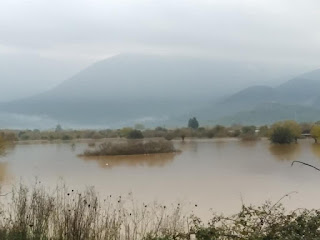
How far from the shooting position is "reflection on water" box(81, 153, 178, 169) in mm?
24641

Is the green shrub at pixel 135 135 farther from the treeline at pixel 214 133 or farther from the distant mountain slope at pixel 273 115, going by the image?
the distant mountain slope at pixel 273 115

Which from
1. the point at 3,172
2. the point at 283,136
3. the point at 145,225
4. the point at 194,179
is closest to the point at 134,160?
the point at 3,172

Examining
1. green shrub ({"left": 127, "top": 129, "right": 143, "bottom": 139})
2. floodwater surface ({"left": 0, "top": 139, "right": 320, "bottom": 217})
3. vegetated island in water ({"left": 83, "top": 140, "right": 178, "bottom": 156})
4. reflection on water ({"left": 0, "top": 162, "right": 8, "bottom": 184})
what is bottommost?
floodwater surface ({"left": 0, "top": 139, "right": 320, "bottom": 217})

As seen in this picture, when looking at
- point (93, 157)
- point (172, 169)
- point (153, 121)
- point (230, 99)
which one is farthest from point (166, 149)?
point (230, 99)

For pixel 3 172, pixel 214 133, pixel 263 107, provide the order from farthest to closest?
pixel 263 107, pixel 214 133, pixel 3 172

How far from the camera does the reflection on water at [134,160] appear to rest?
24641mm

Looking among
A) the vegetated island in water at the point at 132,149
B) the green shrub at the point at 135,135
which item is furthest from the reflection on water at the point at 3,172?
the green shrub at the point at 135,135

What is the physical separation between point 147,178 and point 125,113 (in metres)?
174

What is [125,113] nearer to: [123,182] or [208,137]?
[208,137]

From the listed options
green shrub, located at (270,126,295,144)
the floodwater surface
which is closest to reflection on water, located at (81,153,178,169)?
the floodwater surface

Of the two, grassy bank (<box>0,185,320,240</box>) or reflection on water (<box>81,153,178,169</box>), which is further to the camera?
reflection on water (<box>81,153,178,169</box>)

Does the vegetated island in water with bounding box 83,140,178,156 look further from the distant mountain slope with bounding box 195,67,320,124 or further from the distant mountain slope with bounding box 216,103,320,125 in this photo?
the distant mountain slope with bounding box 195,67,320,124

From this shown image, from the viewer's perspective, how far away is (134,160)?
88.8ft

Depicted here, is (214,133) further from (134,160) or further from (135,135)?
(134,160)
